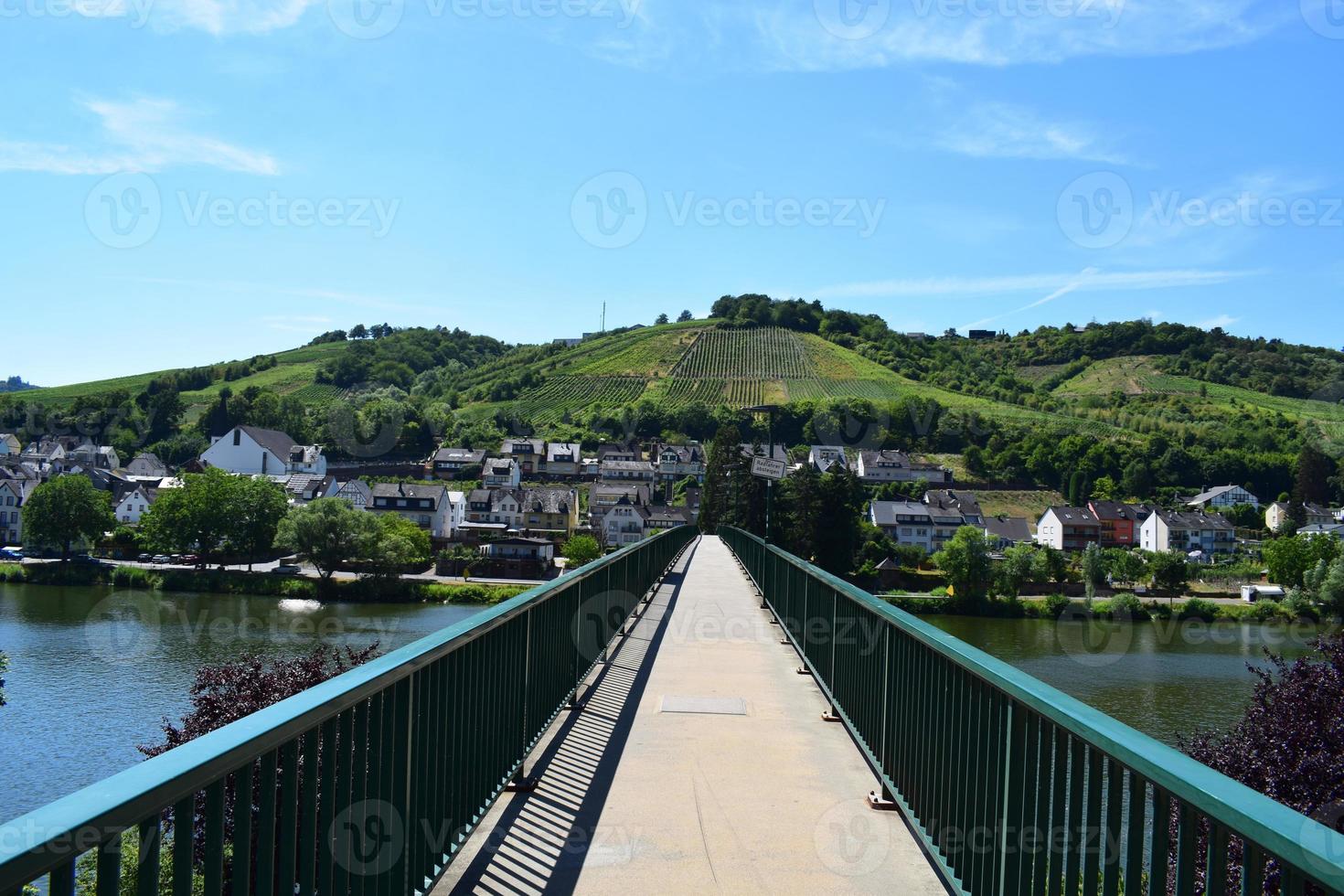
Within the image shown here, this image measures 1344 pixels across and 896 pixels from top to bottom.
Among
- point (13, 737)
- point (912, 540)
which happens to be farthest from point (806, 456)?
point (13, 737)

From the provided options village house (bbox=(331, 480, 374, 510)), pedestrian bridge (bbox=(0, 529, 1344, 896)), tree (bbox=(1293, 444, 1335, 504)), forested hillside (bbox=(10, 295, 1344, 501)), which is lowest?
village house (bbox=(331, 480, 374, 510))

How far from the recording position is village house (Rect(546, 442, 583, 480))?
11669cm

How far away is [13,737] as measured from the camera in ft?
76.7

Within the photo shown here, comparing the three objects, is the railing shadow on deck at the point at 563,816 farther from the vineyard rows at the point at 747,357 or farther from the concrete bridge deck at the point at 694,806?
the vineyard rows at the point at 747,357

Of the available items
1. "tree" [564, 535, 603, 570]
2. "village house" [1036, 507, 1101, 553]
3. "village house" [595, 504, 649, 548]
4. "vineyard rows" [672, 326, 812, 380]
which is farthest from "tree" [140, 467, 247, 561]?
"vineyard rows" [672, 326, 812, 380]

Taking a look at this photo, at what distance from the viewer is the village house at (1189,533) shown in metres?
93.9

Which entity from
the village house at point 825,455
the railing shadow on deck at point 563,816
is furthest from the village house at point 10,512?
the railing shadow on deck at point 563,816

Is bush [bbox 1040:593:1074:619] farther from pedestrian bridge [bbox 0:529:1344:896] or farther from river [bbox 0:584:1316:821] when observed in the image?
pedestrian bridge [bbox 0:529:1344:896]

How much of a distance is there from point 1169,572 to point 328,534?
57.2 meters

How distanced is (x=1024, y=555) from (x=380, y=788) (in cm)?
6984

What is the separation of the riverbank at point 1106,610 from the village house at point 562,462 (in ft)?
202

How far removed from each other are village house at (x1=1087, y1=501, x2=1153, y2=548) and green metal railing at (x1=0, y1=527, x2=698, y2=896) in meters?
104

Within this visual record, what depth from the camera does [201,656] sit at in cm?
3403

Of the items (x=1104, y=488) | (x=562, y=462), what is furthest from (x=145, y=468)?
(x=1104, y=488)
